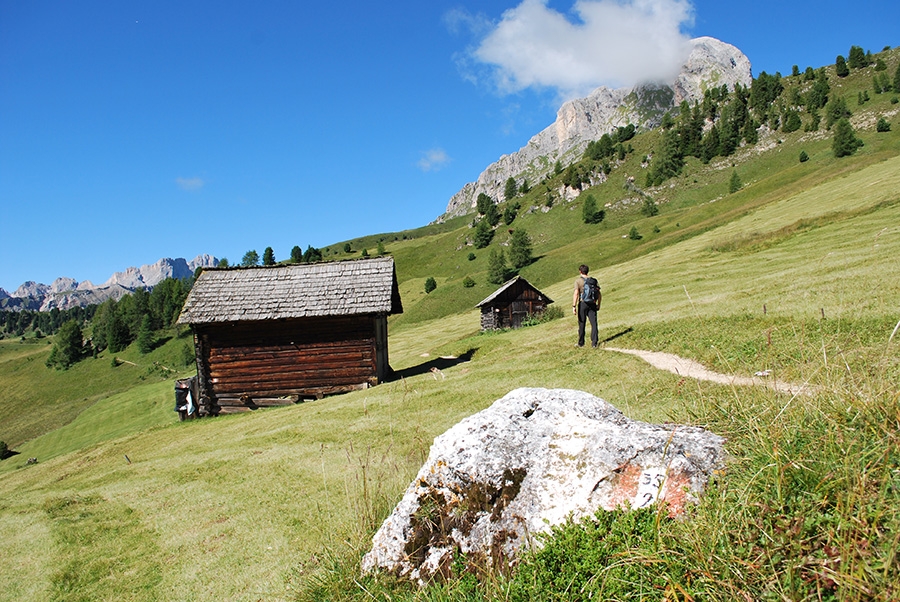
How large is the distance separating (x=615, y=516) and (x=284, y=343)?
67.2ft

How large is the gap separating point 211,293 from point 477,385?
15.3m

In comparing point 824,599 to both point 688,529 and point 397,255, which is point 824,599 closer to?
point 688,529

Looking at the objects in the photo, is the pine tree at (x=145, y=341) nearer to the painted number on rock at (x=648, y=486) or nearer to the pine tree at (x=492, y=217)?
the pine tree at (x=492, y=217)

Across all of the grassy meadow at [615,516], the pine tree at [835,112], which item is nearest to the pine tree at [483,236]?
the pine tree at [835,112]

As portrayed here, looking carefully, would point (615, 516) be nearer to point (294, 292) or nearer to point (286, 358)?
point (286, 358)

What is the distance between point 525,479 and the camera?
175 inches

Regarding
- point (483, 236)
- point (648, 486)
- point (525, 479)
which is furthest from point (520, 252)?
point (648, 486)

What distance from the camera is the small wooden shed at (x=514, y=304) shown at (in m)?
38.8

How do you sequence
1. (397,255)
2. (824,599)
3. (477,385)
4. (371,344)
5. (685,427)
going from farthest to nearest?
1. (397,255)
2. (371,344)
3. (477,385)
4. (685,427)
5. (824,599)

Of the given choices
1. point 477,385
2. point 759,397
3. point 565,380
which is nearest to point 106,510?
point 477,385

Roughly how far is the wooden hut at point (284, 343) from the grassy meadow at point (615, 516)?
2458mm

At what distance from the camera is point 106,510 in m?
9.52

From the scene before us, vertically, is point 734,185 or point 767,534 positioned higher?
point 734,185

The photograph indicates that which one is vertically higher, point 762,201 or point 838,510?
point 762,201
